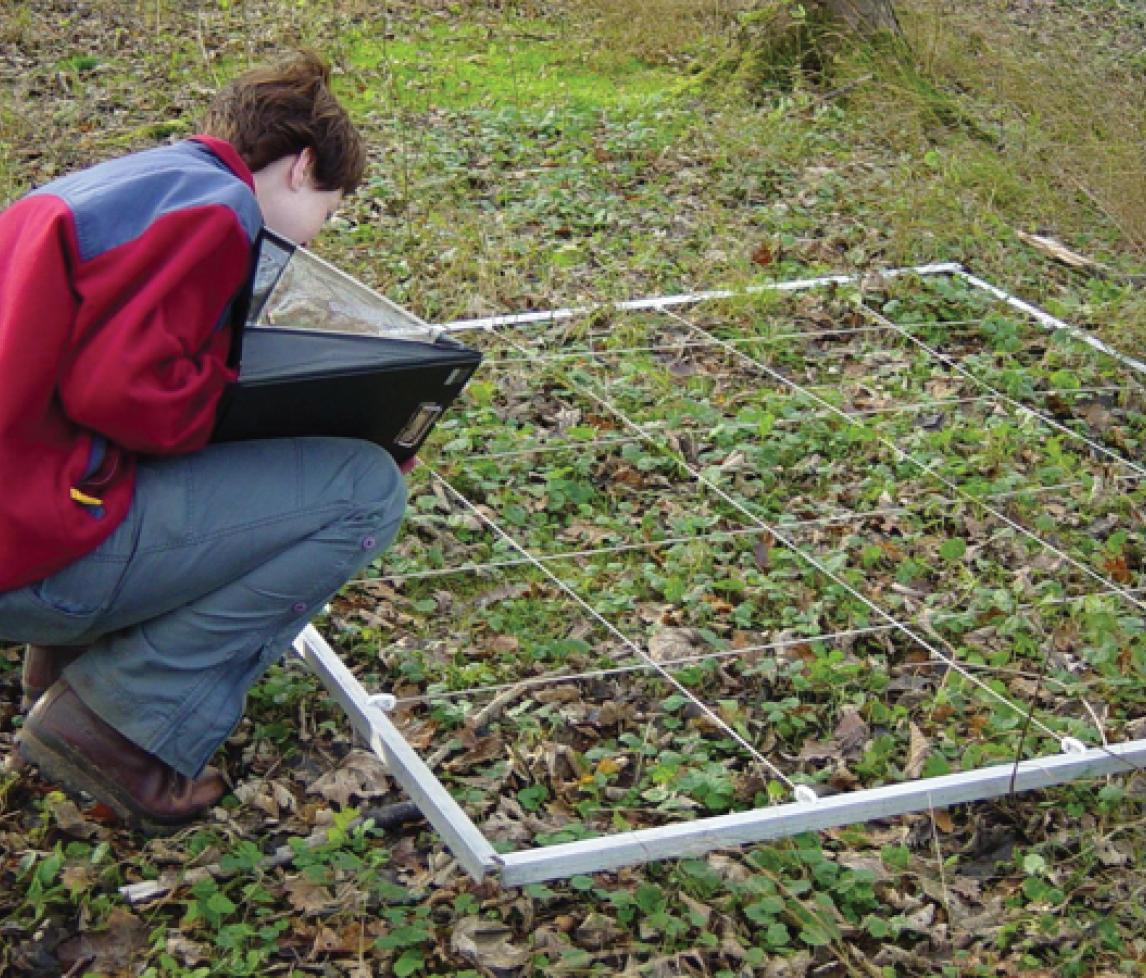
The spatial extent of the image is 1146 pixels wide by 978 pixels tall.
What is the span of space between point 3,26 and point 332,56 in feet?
5.66

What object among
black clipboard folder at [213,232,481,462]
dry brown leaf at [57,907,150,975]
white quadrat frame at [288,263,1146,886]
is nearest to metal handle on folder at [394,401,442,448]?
black clipboard folder at [213,232,481,462]

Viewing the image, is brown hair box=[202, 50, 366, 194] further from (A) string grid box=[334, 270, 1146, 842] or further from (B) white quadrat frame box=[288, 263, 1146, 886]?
(A) string grid box=[334, 270, 1146, 842]

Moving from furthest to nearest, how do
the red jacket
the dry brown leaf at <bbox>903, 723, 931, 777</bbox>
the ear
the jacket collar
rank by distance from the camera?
the dry brown leaf at <bbox>903, 723, 931, 777</bbox> → the ear → the jacket collar → the red jacket

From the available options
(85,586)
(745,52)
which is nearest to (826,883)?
(85,586)

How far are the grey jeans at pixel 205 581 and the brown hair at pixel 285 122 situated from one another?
49 cm

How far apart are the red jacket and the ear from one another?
29 cm

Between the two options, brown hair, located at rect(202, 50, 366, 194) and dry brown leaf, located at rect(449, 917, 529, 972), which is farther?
brown hair, located at rect(202, 50, 366, 194)

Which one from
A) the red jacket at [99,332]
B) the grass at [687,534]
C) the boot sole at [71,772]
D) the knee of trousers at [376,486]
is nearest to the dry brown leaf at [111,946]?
the grass at [687,534]

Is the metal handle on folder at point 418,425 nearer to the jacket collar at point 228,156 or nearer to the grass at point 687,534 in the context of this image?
the jacket collar at point 228,156

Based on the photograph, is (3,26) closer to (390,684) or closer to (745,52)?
(745,52)

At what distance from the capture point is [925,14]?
865cm

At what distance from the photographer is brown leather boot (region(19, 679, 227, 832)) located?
2693 mm

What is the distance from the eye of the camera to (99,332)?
2.33m

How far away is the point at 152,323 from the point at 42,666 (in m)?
0.93
